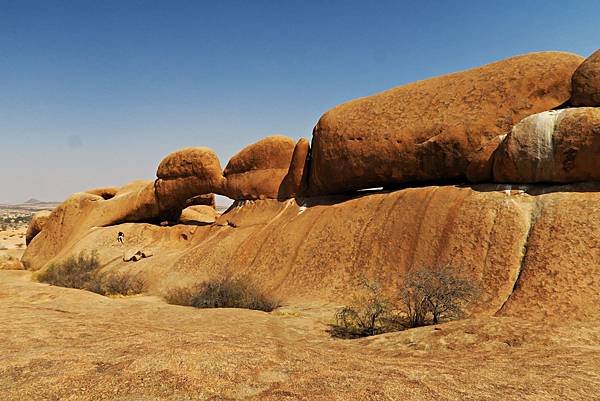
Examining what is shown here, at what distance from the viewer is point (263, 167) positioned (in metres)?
22.0

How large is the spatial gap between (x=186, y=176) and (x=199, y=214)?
22.8 feet

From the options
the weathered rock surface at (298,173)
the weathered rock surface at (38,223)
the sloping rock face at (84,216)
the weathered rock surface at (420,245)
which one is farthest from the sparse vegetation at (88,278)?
the weathered rock surface at (38,223)

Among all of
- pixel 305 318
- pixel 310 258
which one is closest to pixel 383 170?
pixel 310 258

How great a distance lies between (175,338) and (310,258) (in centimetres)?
1051

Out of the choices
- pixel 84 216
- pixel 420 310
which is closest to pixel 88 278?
pixel 84 216

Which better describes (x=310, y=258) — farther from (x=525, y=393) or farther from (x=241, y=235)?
(x=525, y=393)

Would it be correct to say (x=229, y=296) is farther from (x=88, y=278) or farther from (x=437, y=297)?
(x=88, y=278)

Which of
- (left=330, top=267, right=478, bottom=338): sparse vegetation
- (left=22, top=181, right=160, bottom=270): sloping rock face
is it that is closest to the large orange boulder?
(left=22, top=181, right=160, bottom=270): sloping rock face

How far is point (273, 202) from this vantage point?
21.1m

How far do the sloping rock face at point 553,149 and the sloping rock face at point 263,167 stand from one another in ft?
35.2

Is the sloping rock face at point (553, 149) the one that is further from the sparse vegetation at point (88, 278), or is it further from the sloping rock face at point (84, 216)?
the sloping rock face at point (84, 216)

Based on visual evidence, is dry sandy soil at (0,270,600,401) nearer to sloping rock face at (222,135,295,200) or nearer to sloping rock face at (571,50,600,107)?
sloping rock face at (571,50,600,107)

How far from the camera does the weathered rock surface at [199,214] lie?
29.5 meters

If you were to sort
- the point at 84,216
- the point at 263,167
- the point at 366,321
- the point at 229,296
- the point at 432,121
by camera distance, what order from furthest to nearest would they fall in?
the point at 84,216, the point at 263,167, the point at 432,121, the point at 229,296, the point at 366,321
